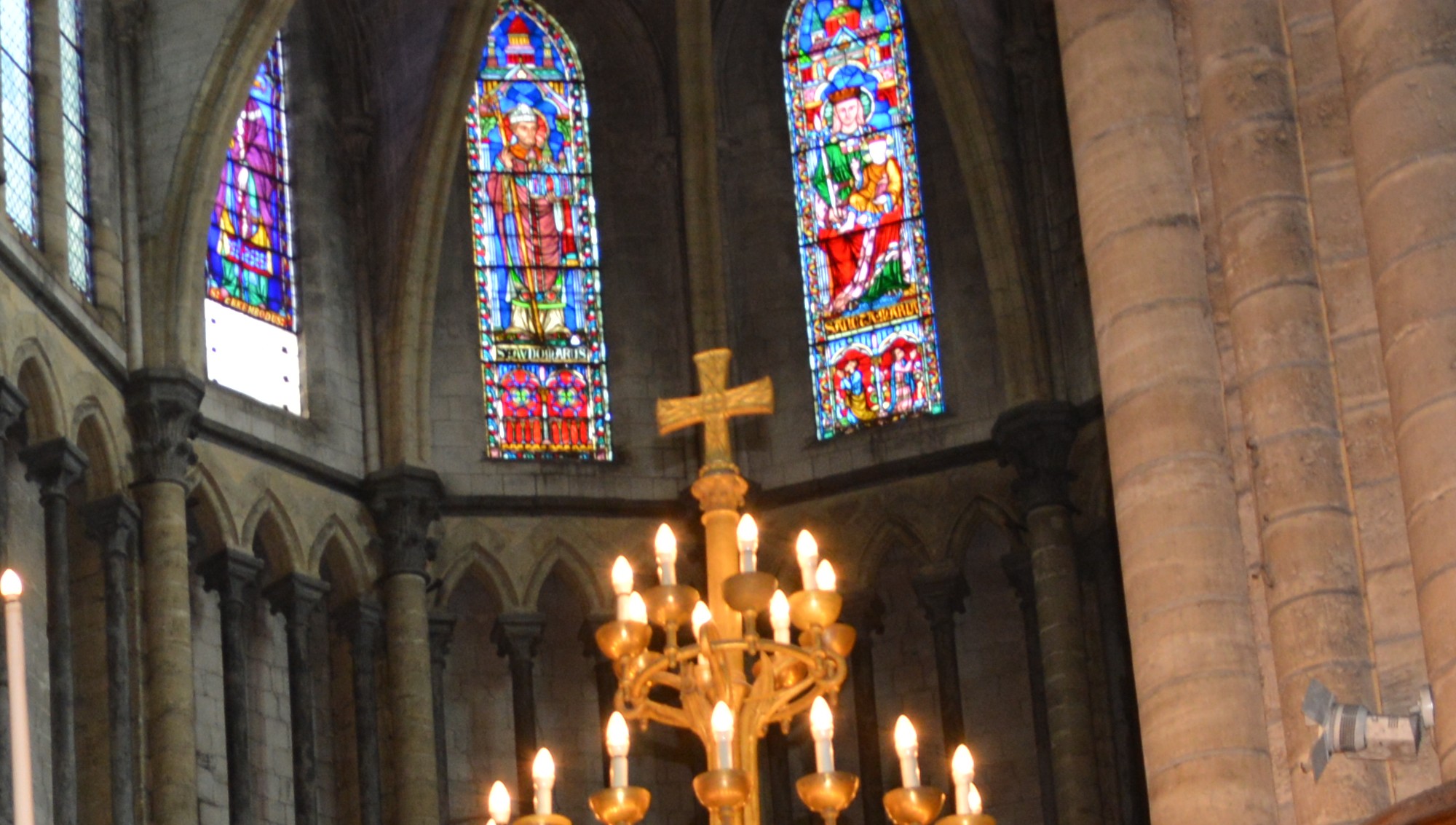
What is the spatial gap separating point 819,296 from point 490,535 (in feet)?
9.47

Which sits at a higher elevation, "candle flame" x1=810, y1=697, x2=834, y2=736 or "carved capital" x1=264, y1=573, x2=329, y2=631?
"carved capital" x1=264, y1=573, x2=329, y2=631

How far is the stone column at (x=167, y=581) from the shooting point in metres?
17.7

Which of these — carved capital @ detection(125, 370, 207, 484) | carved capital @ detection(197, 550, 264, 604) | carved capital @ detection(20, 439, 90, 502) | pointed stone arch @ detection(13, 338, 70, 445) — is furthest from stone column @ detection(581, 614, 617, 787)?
pointed stone arch @ detection(13, 338, 70, 445)

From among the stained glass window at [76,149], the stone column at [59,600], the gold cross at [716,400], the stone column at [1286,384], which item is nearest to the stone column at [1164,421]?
the stone column at [1286,384]

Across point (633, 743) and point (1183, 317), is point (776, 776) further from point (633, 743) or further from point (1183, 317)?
point (1183, 317)

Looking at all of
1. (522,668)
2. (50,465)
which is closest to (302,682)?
(522,668)

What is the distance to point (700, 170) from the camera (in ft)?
69.2

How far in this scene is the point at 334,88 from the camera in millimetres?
21531

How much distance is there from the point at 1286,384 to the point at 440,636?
1064cm

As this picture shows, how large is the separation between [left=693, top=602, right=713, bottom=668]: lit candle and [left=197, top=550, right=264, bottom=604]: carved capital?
7092mm

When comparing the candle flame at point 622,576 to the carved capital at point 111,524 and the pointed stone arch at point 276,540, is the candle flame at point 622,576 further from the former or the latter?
the pointed stone arch at point 276,540

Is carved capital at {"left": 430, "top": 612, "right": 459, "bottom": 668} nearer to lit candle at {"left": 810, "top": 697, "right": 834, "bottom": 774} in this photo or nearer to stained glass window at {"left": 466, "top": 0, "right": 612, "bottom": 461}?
stained glass window at {"left": 466, "top": 0, "right": 612, "bottom": 461}

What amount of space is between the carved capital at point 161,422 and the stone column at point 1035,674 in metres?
5.38

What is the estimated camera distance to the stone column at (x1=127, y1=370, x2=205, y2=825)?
17.7 meters
